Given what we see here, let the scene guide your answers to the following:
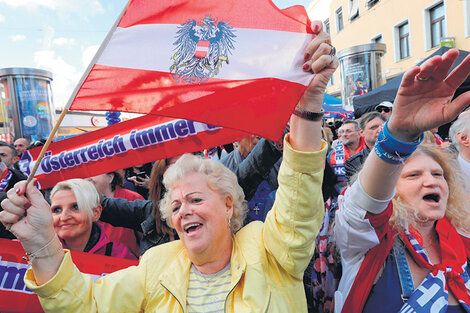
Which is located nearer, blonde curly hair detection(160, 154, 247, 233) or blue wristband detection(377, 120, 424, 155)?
Answer: blue wristband detection(377, 120, 424, 155)

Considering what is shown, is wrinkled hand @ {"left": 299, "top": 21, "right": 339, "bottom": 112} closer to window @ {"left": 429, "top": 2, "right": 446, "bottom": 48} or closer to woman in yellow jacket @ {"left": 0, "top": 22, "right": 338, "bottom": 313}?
woman in yellow jacket @ {"left": 0, "top": 22, "right": 338, "bottom": 313}

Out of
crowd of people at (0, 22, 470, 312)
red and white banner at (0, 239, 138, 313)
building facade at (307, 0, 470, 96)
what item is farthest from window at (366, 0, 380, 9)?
red and white banner at (0, 239, 138, 313)

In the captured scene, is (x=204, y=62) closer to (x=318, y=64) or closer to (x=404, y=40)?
(x=318, y=64)

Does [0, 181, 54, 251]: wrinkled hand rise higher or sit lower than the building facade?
lower

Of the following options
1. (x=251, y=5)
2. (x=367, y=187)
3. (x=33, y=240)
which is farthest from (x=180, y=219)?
(x=251, y=5)

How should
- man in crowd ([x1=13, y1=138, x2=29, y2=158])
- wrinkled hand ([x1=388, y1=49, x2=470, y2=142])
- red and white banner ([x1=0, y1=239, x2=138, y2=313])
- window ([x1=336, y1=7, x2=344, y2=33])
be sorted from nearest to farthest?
wrinkled hand ([x1=388, y1=49, x2=470, y2=142])
red and white banner ([x1=0, y1=239, x2=138, y2=313])
man in crowd ([x1=13, y1=138, x2=29, y2=158])
window ([x1=336, y1=7, x2=344, y2=33])

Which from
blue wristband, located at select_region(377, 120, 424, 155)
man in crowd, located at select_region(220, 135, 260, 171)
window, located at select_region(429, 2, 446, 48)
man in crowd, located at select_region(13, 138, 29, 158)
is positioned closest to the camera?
blue wristband, located at select_region(377, 120, 424, 155)

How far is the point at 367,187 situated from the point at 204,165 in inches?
31.7

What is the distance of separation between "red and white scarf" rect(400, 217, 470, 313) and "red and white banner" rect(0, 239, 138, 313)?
1.64 metres

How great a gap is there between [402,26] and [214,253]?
65.4 feet

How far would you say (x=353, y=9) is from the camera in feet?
71.6

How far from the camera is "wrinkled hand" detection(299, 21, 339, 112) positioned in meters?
1.46

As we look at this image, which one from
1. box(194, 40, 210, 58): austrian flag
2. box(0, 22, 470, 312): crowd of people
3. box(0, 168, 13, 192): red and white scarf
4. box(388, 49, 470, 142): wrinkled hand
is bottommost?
box(0, 22, 470, 312): crowd of people

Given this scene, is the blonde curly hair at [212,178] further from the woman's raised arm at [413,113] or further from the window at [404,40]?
the window at [404,40]
